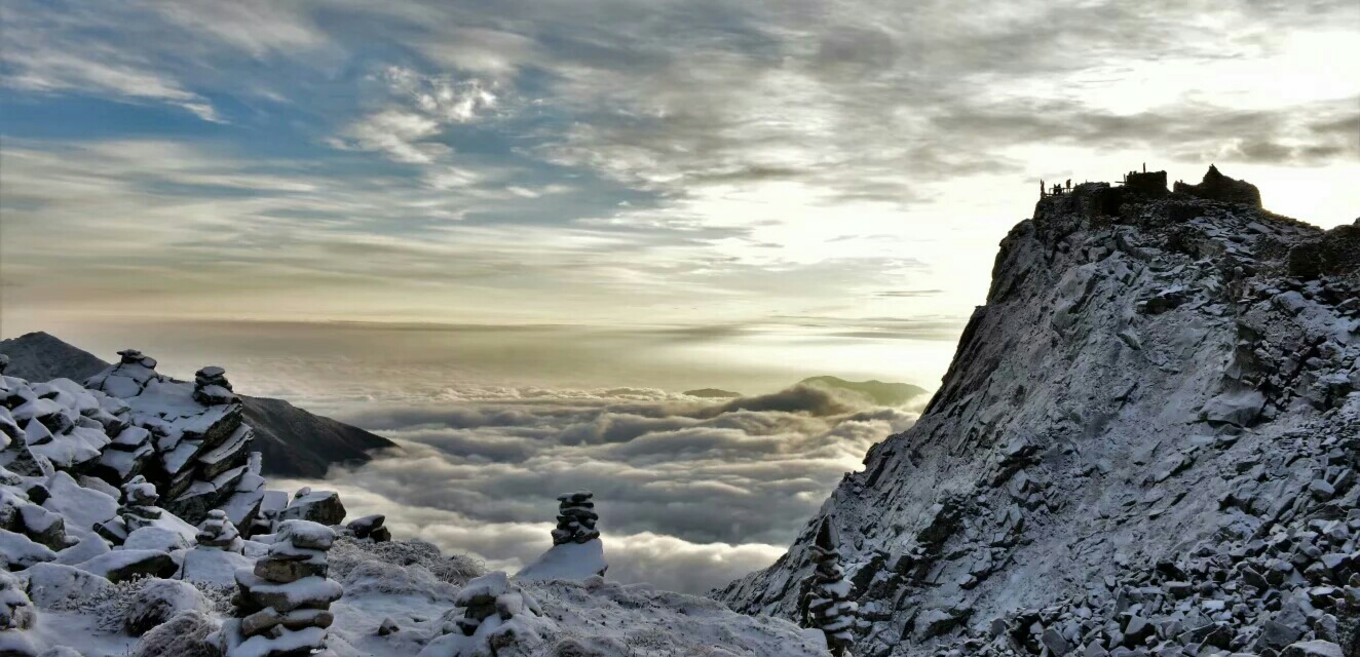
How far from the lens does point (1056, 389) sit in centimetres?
5416

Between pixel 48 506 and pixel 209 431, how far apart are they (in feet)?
59.5

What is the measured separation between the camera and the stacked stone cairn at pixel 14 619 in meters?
18.3

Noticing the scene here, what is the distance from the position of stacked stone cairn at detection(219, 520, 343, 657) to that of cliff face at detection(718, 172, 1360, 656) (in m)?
31.5

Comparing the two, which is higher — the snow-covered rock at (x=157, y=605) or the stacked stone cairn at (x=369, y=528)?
the snow-covered rock at (x=157, y=605)

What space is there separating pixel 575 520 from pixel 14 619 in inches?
1262

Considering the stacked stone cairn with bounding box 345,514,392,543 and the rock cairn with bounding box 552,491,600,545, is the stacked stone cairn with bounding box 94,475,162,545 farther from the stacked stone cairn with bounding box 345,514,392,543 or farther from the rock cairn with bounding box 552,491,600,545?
the rock cairn with bounding box 552,491,600,545

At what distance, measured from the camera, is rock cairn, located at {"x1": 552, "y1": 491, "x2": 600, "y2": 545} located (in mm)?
49281

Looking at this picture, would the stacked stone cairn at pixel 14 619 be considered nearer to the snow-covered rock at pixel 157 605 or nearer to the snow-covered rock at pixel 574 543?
the snow-covered rock at pixel 157 605

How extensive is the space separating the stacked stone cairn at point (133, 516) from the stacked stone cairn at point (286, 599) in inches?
589

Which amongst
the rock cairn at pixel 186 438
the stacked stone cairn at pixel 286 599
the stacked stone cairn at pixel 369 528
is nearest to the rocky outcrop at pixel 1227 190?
the stacked stone cairn at pixel 369 528

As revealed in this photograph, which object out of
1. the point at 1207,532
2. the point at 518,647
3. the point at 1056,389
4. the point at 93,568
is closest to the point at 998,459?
the point at 1056,389

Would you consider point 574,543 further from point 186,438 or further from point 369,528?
point 186,438

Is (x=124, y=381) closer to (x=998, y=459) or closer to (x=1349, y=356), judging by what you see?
(x=998, y=459)

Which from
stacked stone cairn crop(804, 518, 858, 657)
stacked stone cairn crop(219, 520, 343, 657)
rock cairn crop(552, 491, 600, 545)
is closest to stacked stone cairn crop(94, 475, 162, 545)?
stacked stone cairn crop(219, 520, 343, 657)
